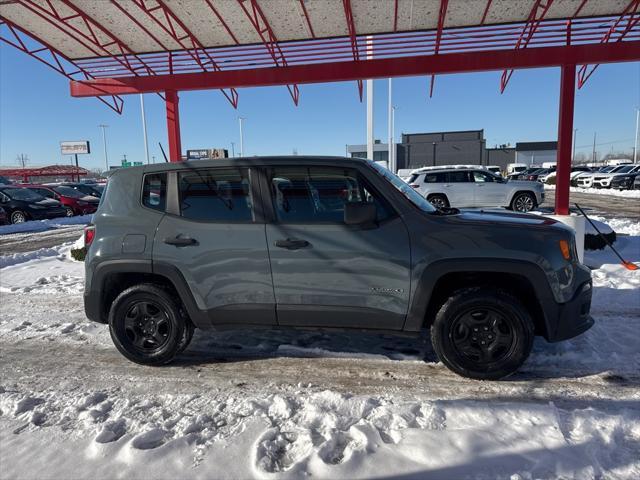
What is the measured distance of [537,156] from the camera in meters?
70.8

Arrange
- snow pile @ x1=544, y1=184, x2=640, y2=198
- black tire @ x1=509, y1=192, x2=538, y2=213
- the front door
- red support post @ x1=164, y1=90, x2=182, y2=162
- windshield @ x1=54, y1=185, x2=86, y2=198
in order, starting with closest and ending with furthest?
the front door < red support post @ x1=164, y1=90, x2=182, y2=162 < black tire @ x1=509, y1=192, x2=538, y2=213 < windshield @ x1=54, y1=185, x2=86, y2=198 < snow pile @ x1=544, y1=184, x2=640, y2=198

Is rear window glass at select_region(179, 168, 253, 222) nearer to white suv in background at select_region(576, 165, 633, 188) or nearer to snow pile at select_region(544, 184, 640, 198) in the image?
snow pile at select_region(544, 184, 640, 198)

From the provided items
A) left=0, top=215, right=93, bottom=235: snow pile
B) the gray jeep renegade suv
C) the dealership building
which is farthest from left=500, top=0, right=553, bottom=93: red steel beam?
the dealership building

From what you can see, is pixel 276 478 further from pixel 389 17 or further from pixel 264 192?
pixel 389 17

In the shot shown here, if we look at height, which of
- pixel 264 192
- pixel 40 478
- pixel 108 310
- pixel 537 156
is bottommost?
pixel 40 478

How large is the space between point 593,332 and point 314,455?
11.4 ft

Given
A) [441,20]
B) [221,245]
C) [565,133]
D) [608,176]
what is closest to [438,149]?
[608,176]

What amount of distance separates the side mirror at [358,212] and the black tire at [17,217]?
742 inches

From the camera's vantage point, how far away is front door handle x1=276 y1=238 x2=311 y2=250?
3.31 m

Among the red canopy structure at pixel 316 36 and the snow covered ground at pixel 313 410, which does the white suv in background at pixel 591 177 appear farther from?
the snow covered ground at pixel 313 410

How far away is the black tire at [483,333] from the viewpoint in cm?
320

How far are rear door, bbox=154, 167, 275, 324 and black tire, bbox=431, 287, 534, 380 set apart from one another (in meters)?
1.51

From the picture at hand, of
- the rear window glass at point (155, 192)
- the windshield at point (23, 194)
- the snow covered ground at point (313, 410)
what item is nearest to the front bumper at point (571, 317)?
the snow covered ground at point (313, 410)

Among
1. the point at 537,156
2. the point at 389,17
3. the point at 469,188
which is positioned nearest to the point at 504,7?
the point at 389,17
